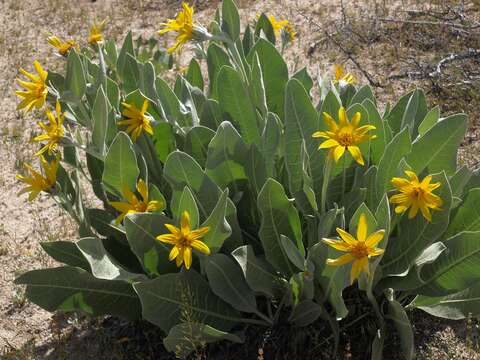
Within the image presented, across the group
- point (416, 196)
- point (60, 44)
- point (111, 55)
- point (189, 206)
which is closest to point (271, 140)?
point (189, 206)

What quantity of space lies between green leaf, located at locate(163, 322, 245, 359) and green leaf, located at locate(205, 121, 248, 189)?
26.7 inches

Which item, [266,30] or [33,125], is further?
[33,125]

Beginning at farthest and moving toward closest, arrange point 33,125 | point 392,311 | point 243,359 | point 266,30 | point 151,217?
point 33,125, point 266,30, point 243,359, point 392,311, point 151,217

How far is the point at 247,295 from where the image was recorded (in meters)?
3.03

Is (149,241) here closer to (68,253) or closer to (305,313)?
(68,253)

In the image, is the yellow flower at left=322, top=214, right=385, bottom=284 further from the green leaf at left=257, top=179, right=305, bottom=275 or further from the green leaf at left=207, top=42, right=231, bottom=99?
the green leaf at left=207, top=42, right=231, bottom=99

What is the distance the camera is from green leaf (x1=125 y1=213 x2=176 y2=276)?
2.81 m

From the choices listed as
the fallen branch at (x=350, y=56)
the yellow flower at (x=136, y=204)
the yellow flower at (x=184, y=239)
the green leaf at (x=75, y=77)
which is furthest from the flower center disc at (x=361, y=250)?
the fallen branch at (x=350, y=56)

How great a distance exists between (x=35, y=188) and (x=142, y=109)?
0.61 meters

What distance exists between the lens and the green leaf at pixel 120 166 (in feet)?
9.50

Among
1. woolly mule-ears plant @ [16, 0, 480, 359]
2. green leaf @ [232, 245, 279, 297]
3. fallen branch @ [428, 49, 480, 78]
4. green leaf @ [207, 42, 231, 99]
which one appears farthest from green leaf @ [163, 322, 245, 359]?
fallen branch @ [428, 49, 480, 78]

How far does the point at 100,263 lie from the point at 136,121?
70cm

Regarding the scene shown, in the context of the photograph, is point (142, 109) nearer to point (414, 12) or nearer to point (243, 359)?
point (243, 359)

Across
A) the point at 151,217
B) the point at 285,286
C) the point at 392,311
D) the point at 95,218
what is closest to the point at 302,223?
the point at 285,286
